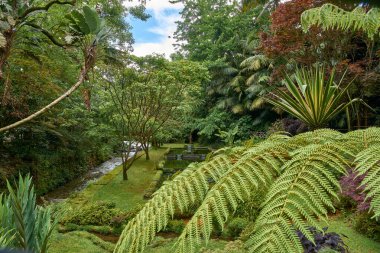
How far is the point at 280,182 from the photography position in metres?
0.80

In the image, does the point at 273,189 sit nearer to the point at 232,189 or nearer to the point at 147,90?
the point at 232,189

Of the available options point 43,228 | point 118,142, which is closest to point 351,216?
point 43,228

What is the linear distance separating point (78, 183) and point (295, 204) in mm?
12935

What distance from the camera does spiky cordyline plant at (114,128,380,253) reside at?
0.69 m

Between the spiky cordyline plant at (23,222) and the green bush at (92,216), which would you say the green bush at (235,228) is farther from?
the spiky cordyline plant at (23,222)

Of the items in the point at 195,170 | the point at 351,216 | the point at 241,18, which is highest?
the point at 241,18

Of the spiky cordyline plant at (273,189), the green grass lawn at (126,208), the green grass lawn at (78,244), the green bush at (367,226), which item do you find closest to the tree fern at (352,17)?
the spiky cordyline plant at (273,189)

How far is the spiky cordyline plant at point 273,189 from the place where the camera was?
2.28 ft

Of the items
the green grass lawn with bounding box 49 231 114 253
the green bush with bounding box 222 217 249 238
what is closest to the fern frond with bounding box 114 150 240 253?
the green grass lawn with bounding box 49 231 114 253

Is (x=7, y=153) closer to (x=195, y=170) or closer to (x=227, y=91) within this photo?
(x=195, y=170)

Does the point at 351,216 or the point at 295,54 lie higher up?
the point at 295,54

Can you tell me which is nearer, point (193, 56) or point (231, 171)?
point (231, 171)

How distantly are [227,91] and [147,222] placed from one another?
17.4 meters

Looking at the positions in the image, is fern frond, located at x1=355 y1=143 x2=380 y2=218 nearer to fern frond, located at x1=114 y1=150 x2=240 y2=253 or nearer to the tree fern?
fern frond, located at x1=114 y1=150 x2=240 y2=253
